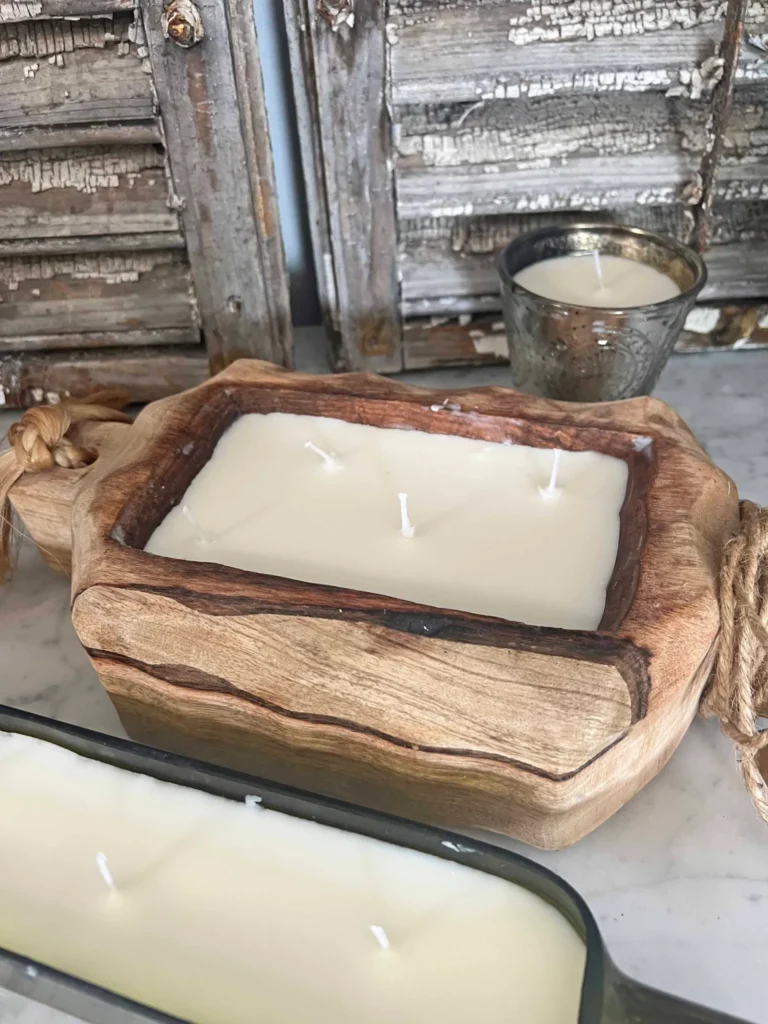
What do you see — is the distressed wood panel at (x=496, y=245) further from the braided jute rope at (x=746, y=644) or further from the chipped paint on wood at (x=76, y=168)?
the braided jute rope at (x=746, y=644)

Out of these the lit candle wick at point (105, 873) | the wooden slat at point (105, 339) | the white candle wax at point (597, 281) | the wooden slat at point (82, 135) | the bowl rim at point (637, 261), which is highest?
the wooden slat at point (82, 135)

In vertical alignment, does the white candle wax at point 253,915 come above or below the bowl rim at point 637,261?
below

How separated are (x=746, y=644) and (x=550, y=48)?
48 centimetres

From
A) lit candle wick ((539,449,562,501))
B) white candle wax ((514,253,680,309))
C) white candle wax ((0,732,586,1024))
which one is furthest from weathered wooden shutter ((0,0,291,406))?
white candle wax ((0,732,586,1024))

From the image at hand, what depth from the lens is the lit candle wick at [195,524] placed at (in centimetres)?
55

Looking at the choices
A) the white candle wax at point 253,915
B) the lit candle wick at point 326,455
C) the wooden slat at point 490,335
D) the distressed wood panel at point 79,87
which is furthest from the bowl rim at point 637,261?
the white candle wax at point 253,915

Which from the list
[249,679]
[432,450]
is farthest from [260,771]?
[432,450]

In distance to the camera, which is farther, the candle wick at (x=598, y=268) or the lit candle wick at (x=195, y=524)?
the candle wick at (x=598, y=268)

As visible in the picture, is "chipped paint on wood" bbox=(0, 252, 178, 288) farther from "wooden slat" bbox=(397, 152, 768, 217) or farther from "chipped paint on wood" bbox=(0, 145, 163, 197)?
"wooden slat" bbox=(397, 152, 768, 217)

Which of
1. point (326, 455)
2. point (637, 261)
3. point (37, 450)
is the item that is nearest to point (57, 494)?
point (37, 450)

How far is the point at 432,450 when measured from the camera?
615 millimetres

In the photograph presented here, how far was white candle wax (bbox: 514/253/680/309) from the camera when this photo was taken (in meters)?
0.74

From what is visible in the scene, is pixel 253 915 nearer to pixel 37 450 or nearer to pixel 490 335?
pixel 37 450

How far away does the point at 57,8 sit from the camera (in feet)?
2.10
